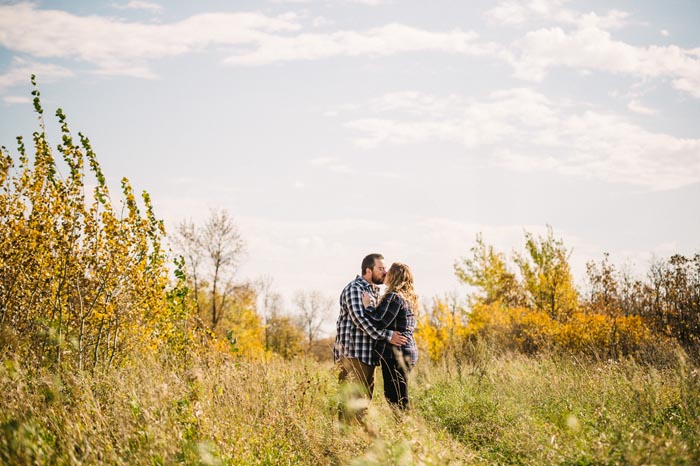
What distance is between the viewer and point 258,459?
15.9 ft

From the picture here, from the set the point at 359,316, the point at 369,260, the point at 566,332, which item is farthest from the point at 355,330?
the point at 566,332

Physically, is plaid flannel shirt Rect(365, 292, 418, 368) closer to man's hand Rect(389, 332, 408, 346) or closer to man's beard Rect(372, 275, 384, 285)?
man's hand Rect(389, 332, 408, 346)

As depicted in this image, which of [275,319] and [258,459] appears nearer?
[258,459]

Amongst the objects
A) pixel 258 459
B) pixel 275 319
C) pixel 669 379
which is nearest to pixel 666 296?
pixel 669 379

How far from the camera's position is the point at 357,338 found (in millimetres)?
6039

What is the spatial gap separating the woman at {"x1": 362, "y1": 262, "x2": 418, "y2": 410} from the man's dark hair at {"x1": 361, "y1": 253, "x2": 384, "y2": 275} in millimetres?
300

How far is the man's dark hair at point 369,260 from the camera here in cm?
635

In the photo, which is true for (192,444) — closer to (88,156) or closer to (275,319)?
(88,156)

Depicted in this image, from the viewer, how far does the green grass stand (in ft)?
13.5

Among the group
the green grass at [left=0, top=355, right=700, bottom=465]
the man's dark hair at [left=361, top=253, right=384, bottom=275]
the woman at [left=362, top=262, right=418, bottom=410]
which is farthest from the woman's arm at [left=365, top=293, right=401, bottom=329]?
the green grass at [left=0, top=355, right=700, bottom=465]

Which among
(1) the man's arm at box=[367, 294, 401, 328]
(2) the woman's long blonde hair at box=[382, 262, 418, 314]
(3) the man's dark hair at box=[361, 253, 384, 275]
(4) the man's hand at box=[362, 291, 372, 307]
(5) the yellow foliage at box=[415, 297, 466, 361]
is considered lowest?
(5) the yellow foliage at box=[415, 297, 466, 361]

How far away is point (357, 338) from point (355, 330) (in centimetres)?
9

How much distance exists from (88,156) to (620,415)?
7105 millimetres

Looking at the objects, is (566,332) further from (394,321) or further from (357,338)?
(357,338)
